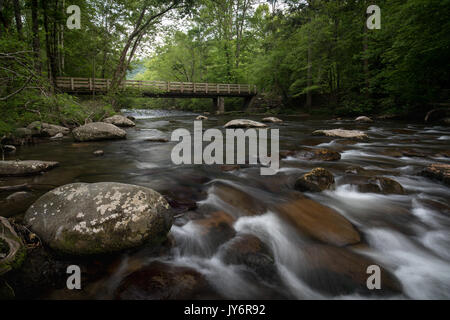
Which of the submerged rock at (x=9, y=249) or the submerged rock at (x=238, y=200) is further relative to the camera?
the submerged rock at (x=238, y=200)

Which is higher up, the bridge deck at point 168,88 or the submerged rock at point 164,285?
the bridge deck at point 168,88

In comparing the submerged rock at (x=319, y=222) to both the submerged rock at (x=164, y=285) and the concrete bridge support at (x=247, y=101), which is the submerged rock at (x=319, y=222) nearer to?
the submerged rock at (x=164, y=285)

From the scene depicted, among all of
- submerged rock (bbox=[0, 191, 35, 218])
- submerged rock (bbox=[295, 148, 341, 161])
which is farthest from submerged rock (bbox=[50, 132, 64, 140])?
submerged rock (bbox=[295, 148, 341, 161])

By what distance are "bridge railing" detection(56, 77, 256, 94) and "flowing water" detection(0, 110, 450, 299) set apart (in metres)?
10.9

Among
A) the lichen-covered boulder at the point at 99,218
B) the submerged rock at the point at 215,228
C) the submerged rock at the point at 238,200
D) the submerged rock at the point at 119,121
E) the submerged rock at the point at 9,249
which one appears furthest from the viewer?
the submerged rock at the point at 119,121

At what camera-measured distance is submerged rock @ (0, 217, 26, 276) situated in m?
1.47

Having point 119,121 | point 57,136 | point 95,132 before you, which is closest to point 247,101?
point 119,121

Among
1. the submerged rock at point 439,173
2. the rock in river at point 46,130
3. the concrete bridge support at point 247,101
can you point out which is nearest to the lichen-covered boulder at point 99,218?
the submerged rock at point 439,173

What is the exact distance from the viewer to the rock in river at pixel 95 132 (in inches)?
263

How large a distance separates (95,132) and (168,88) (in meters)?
16.3

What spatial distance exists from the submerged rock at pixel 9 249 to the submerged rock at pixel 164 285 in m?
0.75

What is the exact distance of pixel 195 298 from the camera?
1498 mm

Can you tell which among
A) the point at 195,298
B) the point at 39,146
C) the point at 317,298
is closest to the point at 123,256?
the point at 195,298

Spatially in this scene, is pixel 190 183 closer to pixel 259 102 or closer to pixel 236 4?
pixel 259 102
